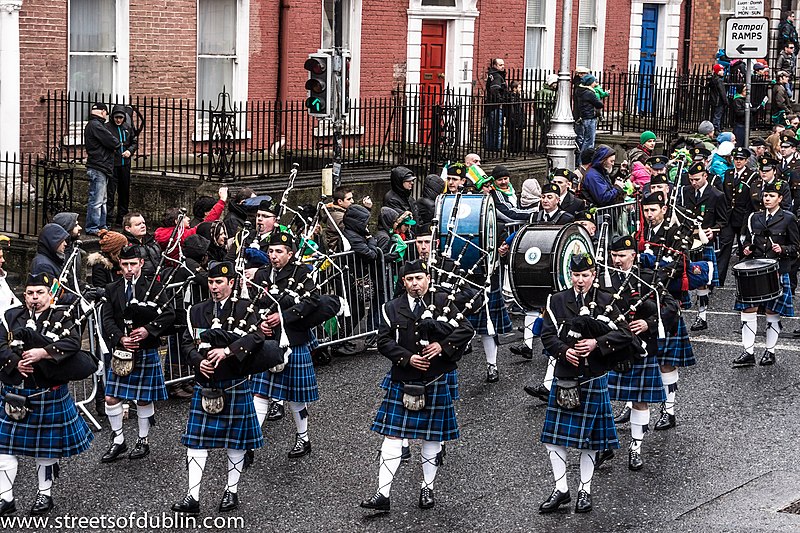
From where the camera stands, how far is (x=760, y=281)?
12.8 m

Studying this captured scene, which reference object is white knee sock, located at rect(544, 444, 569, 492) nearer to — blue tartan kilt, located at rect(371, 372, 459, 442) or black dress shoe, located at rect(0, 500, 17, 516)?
blue tartan kilt, located at rect(371, 372, 459, 442)

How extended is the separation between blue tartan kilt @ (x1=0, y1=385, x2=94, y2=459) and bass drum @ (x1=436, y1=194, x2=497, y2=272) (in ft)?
16.1

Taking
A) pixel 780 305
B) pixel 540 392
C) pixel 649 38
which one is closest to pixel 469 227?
pixel 540 392

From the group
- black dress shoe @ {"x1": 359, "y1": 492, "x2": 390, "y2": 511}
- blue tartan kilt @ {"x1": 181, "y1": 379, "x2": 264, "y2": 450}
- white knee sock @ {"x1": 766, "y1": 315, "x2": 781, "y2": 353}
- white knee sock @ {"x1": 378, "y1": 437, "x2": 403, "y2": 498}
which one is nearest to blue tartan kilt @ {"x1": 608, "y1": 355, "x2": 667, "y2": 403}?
white knee sock @ {"x1": 378, "y1": 437, "x2": 403, "y2": 498}

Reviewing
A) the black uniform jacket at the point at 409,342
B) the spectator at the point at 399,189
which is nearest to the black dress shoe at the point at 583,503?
the black uniform jacket at the point at 409,342

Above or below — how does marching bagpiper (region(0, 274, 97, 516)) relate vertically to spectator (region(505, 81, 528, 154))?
below

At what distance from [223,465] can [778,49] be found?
2290 centimetres

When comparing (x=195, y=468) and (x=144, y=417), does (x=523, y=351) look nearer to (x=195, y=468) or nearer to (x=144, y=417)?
(x=144, y=417)

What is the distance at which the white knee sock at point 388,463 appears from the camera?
9.02 m

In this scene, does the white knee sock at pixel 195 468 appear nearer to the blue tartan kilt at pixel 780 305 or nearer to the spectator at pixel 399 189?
the spectator at pixel 399 189

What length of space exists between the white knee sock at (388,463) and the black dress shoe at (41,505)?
219cm

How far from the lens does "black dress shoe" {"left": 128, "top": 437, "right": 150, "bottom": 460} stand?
10.0 m

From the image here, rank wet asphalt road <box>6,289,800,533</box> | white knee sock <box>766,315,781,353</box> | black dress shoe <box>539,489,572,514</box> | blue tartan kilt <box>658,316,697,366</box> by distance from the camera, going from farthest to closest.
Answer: white knee sock <box>766,315,781,353</box> < blue tartan kilt <box>658,316,697,366</box> < black dress shoe <box>539,489,572,514</box> < wet asphalt road <box>6,289,800,533</box>

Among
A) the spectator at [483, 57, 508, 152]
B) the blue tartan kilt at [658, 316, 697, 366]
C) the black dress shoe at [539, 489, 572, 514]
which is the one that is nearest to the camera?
the black dress shoe at [539, 489, 572, 514]
